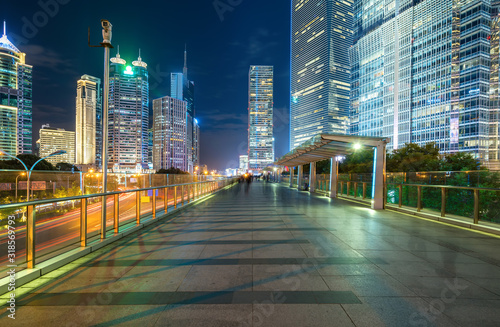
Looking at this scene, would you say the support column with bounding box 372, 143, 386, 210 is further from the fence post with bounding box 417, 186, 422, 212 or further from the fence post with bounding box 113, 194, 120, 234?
the fence post with bounding box 113, 194, 120, 234

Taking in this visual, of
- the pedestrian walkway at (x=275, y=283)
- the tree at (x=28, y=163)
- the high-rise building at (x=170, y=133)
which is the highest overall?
the high-rise building at (x=170, y=133)

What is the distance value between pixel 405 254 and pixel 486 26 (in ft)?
317

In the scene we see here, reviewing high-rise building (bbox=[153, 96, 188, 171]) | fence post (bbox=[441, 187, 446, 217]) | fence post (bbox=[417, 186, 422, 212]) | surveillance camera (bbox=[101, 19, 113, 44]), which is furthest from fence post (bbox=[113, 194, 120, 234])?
high-rise building (bbox=[153, 96, 188, 171])

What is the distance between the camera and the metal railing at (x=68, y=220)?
13.5 feet

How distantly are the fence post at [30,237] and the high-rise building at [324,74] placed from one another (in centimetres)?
16716

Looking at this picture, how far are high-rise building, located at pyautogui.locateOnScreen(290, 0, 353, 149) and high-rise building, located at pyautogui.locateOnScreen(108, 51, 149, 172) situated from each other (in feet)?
342

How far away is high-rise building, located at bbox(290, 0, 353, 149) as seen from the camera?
169625mm

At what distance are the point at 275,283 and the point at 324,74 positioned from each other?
A: 190679mm

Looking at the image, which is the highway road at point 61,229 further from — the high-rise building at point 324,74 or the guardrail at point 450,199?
the high-rise building at point 324,74

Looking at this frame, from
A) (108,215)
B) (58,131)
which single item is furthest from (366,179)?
(58,131)

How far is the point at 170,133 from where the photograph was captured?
17738 centimetres

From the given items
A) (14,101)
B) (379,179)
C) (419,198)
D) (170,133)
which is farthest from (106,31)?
(170,133)

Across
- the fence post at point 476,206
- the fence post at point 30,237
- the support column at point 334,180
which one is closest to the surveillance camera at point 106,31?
the fence post at point 30,237

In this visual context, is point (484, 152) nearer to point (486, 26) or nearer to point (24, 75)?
point (486, 26)
